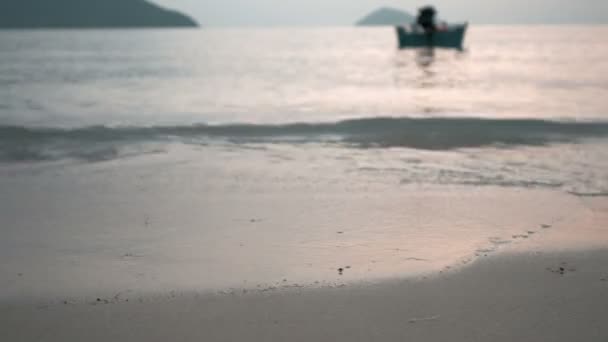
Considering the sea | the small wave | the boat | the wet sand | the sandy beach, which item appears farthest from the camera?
the boat

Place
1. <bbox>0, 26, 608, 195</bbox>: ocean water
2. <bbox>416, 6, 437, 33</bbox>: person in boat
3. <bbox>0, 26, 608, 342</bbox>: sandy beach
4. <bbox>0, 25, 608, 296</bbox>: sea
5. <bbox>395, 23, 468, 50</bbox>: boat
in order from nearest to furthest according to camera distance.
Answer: <bbox>0, 26, 608, 342</bbox>: sandy beach, <bbox>0, 25, 608, 296</bbox>: sea, <bbox>0, 26, 608, 195</bbox>: ocean water, <bbox>416, 6, 437, 33</bbox>: person in boat, <bbox>395, 23, 468, 50</bbox>: boat

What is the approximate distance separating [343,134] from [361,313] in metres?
10.4

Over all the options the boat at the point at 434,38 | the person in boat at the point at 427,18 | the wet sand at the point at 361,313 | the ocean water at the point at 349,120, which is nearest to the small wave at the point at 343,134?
the ocean water at the point at 349,120

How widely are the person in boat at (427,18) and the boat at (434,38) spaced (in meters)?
1.69

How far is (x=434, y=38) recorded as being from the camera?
2655 inches

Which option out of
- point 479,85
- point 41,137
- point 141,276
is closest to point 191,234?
point 141,276

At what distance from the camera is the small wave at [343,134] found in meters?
12.2

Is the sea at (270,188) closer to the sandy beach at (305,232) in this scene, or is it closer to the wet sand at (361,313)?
the sandy beach at (305,232)

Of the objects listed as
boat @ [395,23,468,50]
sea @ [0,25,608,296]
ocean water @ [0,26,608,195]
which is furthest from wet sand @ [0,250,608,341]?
boat @ [395,23,468,50]

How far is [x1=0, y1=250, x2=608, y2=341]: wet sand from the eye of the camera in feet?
11.9

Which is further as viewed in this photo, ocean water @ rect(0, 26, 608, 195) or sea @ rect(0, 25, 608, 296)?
ocean water @ rect(0, 26, 608, 195)

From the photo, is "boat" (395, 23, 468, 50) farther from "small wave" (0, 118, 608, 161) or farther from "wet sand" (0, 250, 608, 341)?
"wet sand" (0, 250, 608, 341)

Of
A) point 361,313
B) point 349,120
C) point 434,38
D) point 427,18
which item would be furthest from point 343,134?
Result: point 434,38

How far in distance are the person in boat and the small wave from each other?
50.1 metres
